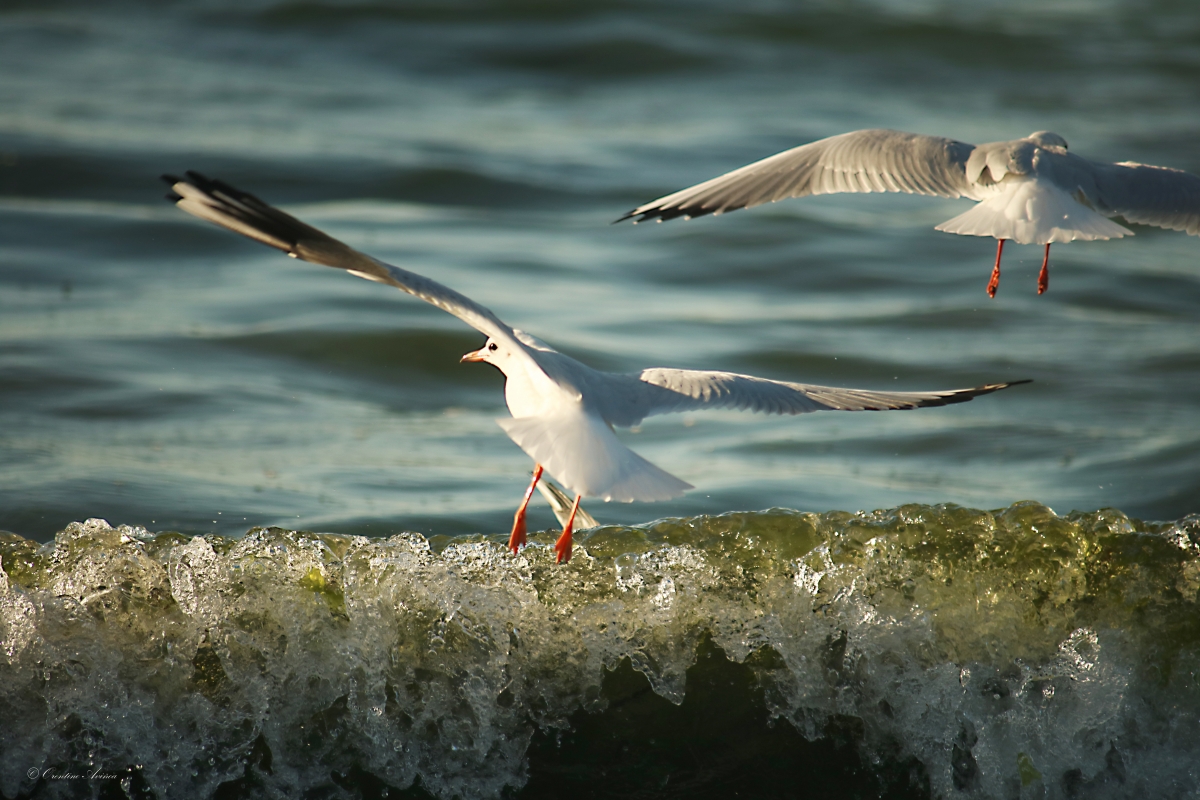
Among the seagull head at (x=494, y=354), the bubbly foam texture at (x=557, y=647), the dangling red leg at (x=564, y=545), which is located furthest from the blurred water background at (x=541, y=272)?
the seagull head at (x=494, y=354)

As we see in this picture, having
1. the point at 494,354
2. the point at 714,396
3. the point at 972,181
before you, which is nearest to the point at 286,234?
the point at 494,354

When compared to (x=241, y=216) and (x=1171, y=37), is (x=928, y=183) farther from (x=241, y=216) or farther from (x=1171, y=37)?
(x=1171, y=37)

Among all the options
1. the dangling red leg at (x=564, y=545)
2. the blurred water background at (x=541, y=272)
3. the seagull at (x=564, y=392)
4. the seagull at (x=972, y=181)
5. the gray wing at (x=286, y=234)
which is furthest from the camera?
the blurred water background at (x=541, y=272)

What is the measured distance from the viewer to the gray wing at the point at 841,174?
575cm

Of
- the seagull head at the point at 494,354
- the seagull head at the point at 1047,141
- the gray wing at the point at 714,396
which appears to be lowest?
the gray wing at the point at 714,396

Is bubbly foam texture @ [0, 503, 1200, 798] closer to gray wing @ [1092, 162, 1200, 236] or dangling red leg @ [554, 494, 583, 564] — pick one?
dangling red leg @ [554, 494, 583, 564]

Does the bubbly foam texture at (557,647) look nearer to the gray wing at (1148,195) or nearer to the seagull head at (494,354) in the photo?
the seagull head at (494,354)

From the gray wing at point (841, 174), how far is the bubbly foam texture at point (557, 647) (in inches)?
74.3

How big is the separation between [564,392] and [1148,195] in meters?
3.29

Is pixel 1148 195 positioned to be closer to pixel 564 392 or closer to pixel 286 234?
pixel 564 392

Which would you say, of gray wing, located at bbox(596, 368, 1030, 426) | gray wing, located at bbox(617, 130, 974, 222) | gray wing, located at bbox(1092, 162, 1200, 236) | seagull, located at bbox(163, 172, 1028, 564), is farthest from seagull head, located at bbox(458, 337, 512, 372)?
gray wing, located at bbox(1092, 162, 1200, 236)

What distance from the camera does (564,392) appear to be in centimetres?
419

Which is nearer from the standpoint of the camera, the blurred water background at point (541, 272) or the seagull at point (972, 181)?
the seagull at point (972, 181)

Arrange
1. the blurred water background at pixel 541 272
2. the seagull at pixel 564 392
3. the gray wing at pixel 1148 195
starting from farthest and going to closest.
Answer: the blurred water background at pixel 541 272 → the gray wing at pixel 1148 195 → the seagull at pixel 564 392
